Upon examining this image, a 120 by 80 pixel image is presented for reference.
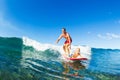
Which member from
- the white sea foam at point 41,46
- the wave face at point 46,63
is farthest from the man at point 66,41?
the white sea foam at point 41,46

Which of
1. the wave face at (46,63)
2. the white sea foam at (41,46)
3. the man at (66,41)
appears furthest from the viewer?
the white sea foam at (41,46)

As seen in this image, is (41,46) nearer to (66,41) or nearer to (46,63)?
(46,63)

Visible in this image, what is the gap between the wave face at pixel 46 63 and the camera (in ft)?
57.3

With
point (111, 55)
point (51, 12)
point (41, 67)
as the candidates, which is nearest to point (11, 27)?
point (51, 12)

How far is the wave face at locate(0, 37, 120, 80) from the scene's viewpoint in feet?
57.3

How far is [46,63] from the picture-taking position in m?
18.5

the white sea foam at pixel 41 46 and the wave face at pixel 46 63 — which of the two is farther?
the white sea foam at pixel 41 46

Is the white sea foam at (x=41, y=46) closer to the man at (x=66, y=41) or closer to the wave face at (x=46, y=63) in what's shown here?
the wave face at (x=46, y=63)

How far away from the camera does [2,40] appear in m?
20.6

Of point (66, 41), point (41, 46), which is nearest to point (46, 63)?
→ point (66, 41)

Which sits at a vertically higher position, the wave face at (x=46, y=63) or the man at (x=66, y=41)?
the man at (x=66, y=41)

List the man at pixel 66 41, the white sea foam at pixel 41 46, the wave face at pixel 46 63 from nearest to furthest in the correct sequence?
the wave face at pixel 46 63 → the man at pixel 66 41 → the white sea foam at pixel 41 46

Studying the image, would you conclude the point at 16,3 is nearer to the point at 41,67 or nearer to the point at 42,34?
the point at 42,34

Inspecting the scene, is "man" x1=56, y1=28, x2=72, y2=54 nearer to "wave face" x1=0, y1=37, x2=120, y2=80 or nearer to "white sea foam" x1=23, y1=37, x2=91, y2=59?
"wave face" x1=0, y1=37, x2=120, y2=80
